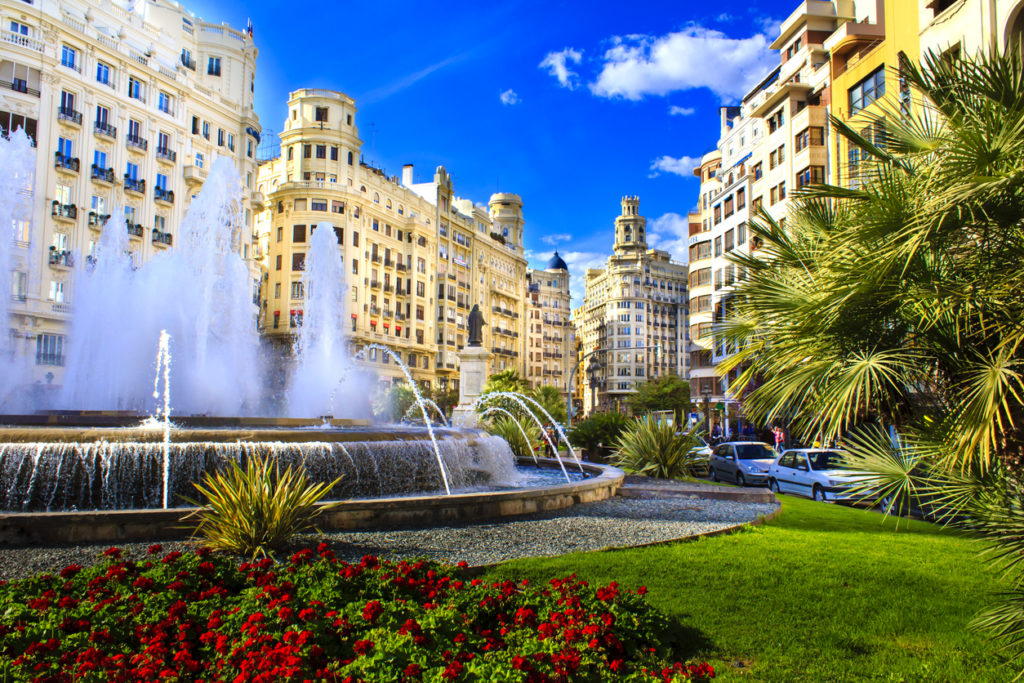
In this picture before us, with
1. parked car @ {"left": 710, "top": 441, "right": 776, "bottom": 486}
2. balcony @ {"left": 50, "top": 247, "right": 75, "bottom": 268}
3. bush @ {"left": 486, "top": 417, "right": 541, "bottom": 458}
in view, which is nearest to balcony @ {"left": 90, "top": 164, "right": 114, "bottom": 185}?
balcony @ {"left": 50, "top": 247, "right": 75, "bottom": 268}

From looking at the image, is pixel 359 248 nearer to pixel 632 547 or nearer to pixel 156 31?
pixel 156 31

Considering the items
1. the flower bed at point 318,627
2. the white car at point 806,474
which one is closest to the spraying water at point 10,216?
the flower bed at point 318,627

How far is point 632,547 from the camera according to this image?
890cm

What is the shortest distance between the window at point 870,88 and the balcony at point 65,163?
38.1 metres

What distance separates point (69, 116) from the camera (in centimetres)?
3872

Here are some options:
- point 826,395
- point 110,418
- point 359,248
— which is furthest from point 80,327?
point 359,248

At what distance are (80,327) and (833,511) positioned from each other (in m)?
26.4

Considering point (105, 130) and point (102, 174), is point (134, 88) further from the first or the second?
point (102, 174)

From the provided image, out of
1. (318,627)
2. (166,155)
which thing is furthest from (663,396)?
(318,627)

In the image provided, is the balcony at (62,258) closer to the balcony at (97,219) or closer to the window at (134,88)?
the balcony at (97,219)

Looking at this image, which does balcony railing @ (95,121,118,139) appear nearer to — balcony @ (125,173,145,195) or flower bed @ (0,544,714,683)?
balcony @ (125,173,145,195)

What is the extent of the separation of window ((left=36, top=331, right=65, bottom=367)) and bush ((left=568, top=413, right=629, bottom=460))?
2827 cm

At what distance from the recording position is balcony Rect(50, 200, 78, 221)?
124ft

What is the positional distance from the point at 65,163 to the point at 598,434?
32810 mm
